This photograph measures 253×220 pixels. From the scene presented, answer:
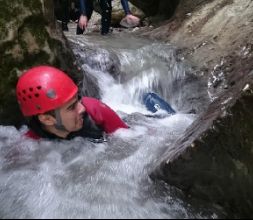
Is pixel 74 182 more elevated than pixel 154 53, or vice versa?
pixel 74 182

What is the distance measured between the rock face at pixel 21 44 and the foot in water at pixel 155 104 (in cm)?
143

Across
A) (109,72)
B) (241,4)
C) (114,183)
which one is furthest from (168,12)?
(114,183)

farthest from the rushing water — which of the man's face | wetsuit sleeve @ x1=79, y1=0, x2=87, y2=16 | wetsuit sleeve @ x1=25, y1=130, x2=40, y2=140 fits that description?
wetsuit sleeve @ x1=79, y1=0, x2=87, y2=16

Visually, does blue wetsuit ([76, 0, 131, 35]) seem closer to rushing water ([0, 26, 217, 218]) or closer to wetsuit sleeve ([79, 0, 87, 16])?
wetsuit sleeve ([79, 0, 87, 16])

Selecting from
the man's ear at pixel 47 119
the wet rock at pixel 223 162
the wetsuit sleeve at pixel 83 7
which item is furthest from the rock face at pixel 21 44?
the wetsuit sleeve at pixel 83 7

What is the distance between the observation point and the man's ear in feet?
13.4

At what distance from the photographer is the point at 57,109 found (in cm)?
398

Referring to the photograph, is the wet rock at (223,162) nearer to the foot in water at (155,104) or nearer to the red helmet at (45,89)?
the red helmet at (45,89)

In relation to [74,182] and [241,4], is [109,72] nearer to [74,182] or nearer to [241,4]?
[241,4]

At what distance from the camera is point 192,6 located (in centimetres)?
881

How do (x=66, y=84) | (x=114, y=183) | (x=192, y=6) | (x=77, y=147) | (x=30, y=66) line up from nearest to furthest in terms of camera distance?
(x=114, y=183)
(x=66, y=84)
(x=77, y=147)
(x=30, y=66)
(x=192, y=6)

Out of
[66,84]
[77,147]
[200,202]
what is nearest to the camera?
[200,202]

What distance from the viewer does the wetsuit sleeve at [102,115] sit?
4.33 metres

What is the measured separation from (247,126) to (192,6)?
5.87 metres
